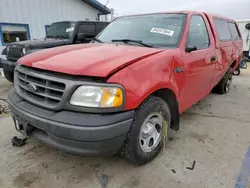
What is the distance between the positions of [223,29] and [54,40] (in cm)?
478

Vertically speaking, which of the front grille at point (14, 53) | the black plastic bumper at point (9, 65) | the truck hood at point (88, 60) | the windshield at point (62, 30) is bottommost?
the black plastic bumper at point (9, 65)

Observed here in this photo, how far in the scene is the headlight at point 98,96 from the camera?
71.9 inches

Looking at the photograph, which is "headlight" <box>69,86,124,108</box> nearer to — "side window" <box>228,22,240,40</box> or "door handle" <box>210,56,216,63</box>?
"door handle" <box>210,56,216,63</box>

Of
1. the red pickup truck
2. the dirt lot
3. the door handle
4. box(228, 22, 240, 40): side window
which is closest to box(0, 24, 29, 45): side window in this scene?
the dirt lot

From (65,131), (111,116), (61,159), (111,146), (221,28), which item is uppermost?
(221,28)

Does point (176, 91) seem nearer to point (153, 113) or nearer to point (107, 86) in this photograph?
point (153, 113)

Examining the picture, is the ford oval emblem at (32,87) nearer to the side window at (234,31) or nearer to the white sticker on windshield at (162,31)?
the white sticker on windshield at (162,31)

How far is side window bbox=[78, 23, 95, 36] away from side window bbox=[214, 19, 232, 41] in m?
4.19

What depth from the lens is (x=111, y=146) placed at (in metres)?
1.89

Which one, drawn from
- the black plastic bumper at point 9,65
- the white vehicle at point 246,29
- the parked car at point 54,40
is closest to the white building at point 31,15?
the parked car at point 54,40

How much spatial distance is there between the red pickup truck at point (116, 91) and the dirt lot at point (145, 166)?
238mm

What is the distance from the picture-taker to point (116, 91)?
183 cm

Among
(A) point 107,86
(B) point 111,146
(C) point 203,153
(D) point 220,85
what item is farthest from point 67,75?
(D) point 220,85

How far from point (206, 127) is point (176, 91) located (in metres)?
1.28
